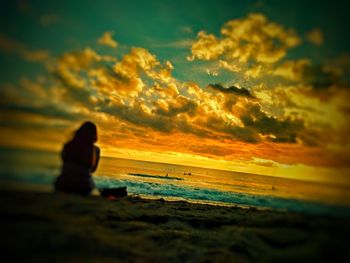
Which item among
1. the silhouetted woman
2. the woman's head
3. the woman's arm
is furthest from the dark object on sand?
the woman's head

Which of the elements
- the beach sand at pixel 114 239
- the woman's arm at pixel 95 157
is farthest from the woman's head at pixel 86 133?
the beach sand at pixel 114 239

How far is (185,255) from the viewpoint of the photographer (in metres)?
9.05

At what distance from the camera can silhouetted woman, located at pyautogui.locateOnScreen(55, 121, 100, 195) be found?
10109mm

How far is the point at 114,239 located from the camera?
8.04 metres

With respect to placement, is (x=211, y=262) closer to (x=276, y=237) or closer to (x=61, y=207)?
(x=276, y=237)

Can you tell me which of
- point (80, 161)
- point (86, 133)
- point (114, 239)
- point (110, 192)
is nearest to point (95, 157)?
point (80, 161)

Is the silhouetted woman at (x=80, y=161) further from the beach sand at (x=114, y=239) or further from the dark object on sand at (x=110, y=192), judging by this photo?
the beach sand at (x=114, y=239)

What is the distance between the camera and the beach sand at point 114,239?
5.41 metres

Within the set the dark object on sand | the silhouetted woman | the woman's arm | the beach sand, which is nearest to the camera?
the beach sand

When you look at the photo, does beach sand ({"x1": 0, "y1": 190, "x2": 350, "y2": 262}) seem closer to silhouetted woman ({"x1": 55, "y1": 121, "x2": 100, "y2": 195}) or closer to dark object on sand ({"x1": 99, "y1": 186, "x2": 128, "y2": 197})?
dark object on sand ({"x1": 99, "y1": 186, "x2": 128, "y2": 197})

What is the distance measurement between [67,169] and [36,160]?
1.53 m

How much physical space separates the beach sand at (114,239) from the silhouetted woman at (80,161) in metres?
1.59

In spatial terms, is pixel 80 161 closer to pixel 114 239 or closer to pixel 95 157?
pixel 95 157

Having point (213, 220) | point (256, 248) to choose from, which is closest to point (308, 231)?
point (256, 248)
